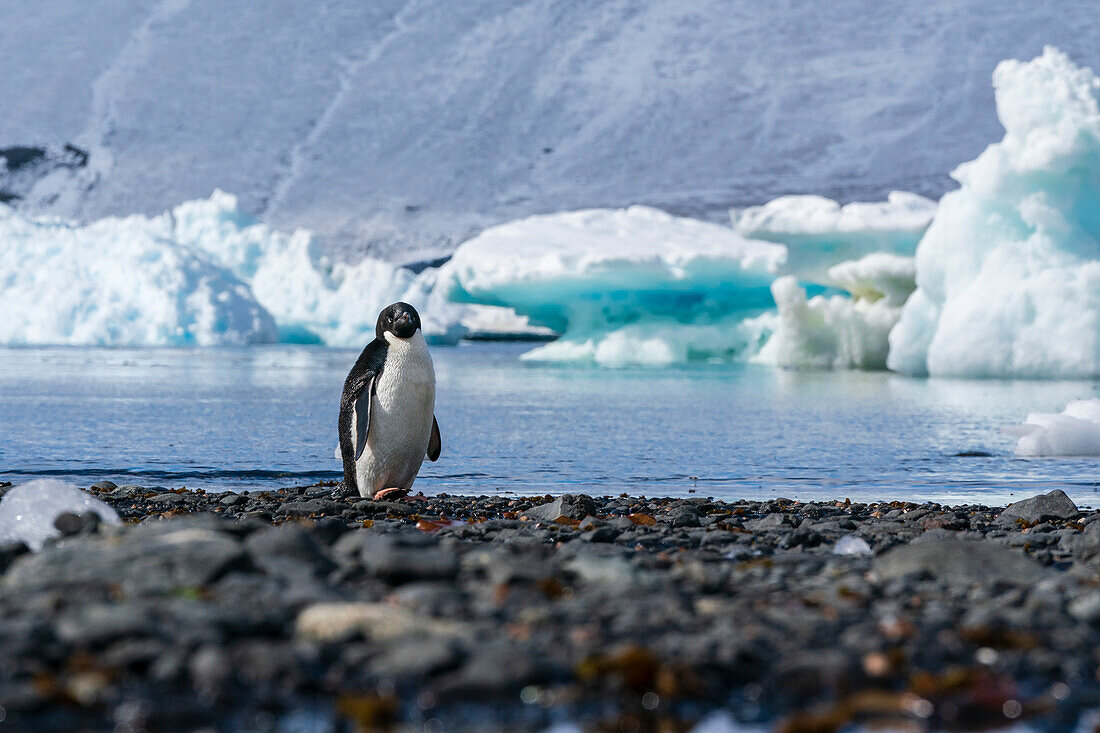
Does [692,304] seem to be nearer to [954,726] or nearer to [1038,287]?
[1038,287]

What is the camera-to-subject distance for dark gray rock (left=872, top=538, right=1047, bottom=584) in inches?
127

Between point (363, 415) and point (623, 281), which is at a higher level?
point (623, 281)

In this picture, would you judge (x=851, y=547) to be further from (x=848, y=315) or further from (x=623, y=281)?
(x=623, y=281)

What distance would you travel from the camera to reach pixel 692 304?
2945cm

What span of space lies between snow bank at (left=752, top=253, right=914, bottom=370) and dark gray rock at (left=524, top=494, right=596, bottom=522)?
57.1 feet

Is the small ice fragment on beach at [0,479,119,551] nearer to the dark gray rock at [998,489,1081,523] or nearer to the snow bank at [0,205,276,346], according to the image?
the dark gray rock at [998,489,1081,523]

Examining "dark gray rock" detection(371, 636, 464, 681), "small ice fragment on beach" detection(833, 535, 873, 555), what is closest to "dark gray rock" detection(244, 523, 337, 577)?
"dark gray rock" detection(371, 636, 464, 681)

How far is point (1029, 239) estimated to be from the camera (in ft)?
62.8

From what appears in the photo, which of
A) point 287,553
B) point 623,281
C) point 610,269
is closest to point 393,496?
point 287,553

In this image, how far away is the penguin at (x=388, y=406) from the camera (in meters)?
6.20

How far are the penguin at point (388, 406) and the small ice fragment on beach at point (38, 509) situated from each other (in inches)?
87.4

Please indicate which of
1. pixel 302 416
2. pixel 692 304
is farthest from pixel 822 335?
pixel 302 416

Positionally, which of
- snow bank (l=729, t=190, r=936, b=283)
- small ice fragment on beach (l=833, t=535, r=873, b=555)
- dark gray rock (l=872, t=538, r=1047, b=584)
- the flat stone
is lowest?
small ice fragment on beach (l=833, t=535, r=873, b=555)

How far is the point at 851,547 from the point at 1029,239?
16.8 meters
